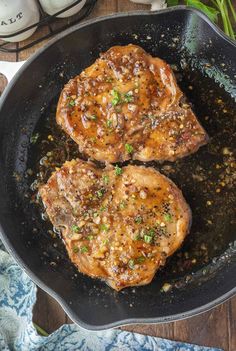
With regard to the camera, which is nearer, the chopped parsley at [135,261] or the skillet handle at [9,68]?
the chopped parsley at [135,261]

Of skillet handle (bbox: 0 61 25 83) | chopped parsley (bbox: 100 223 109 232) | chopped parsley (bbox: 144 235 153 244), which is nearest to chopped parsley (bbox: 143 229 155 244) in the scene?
chopped parsley (bbox: 144 235 153 244)

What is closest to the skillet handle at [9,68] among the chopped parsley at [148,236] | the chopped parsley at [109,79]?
the chopped parsley at [109,79]

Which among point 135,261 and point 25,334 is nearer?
point 135,261

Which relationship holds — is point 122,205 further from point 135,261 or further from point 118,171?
point 135,261

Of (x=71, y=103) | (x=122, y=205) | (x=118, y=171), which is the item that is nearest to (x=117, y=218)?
(x=122, y=205)

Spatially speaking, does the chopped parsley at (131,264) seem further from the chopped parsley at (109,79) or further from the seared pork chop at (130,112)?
the chopped parsley at (109,79)

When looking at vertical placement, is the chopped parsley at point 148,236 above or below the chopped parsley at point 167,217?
below
